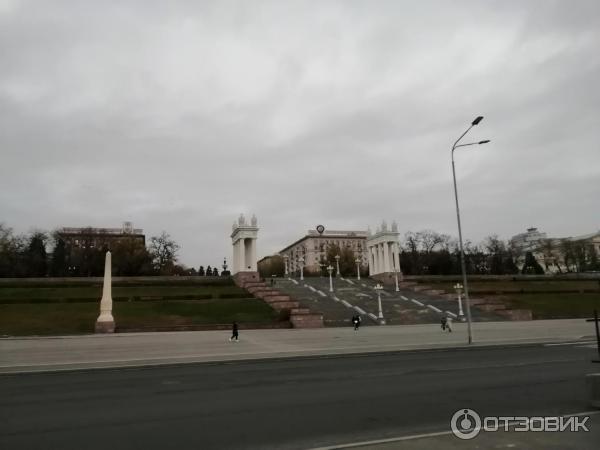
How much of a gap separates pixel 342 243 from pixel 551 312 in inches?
4562

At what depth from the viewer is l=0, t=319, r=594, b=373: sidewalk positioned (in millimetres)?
21913

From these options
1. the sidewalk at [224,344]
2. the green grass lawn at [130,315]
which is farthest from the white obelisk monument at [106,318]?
the sidewalk at [224,344]

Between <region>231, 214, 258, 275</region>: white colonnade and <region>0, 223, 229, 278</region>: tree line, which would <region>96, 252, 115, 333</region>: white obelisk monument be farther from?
<region>0, 223, 229, 278</region>: tree line

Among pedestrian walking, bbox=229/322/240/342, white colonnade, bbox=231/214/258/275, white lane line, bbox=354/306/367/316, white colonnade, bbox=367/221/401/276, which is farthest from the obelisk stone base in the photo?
white colonnade, bbox=367/221/401/276

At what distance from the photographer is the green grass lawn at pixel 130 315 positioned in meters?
37.8

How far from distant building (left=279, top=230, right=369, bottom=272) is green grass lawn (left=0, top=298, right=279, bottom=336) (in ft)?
323

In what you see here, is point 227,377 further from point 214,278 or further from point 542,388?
point 214,278

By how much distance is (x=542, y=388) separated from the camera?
437 inches

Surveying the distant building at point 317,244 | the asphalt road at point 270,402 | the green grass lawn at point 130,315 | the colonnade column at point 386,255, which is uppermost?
the distant building at point 317,244

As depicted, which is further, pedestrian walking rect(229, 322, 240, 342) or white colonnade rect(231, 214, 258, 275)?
white colonnade rect(231, 214, 258, 275)

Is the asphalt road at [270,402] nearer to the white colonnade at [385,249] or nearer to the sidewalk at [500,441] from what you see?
the sidewalk at [500,441]

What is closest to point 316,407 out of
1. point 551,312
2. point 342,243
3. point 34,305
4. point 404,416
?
point 404,416

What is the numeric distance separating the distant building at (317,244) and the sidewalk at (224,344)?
357ft

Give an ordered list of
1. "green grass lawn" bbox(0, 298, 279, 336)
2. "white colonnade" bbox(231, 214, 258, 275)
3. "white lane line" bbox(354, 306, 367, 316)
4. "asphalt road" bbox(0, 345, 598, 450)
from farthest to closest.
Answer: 1. "white colonnade" bbox(231, 214, 258, 275)
2. "white lane line" bbox(354, 306, 367, 316)
3. "green grass lawn" bbox(0, 298, 279, 336)
4. "asphalt road" bbox(0, 345, 598, 450)
